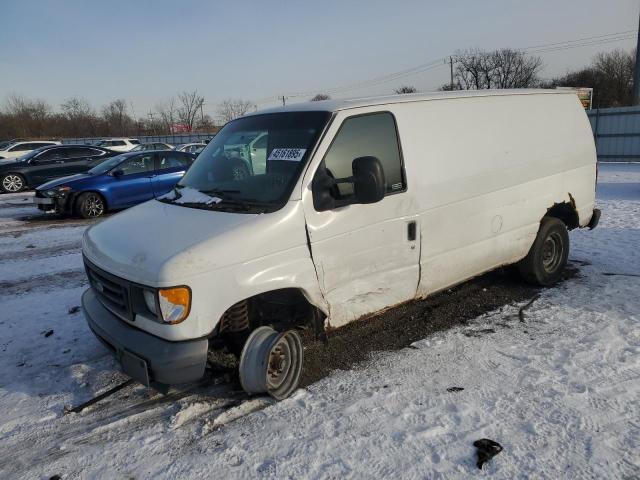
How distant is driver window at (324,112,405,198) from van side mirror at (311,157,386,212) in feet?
0.18

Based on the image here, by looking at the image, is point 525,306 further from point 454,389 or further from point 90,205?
point 90,205

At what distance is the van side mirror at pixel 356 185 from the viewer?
3361 mm

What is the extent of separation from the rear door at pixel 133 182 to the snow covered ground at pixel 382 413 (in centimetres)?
726

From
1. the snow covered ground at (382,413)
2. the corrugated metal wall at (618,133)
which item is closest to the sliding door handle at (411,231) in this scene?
the snow covered ground at (382,413)

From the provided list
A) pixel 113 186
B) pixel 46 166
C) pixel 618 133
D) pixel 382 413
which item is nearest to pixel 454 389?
pixel 382 413

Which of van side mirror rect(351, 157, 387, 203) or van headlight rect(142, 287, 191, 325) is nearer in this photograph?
van headlight rect(142, 287, 191, 325)

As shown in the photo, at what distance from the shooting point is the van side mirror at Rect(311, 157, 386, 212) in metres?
3.36

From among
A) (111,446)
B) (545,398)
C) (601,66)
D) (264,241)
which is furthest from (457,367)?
(601,66)

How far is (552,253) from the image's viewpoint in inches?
225

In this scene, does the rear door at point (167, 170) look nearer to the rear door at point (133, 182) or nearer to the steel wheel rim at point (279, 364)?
the rear door at point (133, 182)

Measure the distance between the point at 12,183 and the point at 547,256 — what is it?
60.0ft

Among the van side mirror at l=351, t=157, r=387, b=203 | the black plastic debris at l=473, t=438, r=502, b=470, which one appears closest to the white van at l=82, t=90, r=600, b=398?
the van side mirror at l=351, t=157, r=387, b=203

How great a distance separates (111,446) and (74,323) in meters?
2.35

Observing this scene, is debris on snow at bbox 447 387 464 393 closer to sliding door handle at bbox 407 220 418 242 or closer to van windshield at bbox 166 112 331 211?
sliding door handle at bbox 407 220 418 242
